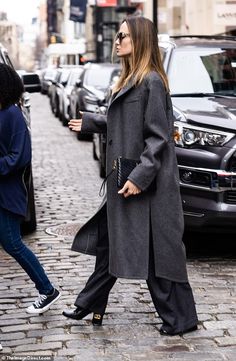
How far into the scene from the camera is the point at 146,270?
16.3 ft

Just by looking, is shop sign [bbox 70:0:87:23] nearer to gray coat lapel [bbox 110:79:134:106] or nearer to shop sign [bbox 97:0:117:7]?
shop sign [bbox 97:0:117:7]

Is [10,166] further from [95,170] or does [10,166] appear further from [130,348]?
[95,170]

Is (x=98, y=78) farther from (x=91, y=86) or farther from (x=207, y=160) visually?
(x=207, y=160)

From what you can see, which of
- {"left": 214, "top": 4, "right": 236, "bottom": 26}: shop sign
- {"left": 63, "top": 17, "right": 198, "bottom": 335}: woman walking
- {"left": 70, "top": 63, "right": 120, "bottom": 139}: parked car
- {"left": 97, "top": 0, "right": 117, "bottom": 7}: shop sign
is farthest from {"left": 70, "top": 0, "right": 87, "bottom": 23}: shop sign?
{"left": 63, "top": 17, "right": 198, "bottom": 335}: woman walking

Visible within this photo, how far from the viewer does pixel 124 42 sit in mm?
4996

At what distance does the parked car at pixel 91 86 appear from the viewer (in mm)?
18453

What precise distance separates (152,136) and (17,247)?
1222mm

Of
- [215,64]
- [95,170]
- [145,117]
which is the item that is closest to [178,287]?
[145,117]

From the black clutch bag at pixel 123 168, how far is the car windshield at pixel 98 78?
14237mm

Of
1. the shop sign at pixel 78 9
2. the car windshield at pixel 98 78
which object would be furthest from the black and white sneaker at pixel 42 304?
the shop sign at pixel 78 9

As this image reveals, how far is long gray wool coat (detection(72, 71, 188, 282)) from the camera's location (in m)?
4.89

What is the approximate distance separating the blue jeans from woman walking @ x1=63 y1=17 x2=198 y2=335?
2.17 feet

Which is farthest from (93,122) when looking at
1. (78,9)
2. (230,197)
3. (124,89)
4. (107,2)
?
(78,9)

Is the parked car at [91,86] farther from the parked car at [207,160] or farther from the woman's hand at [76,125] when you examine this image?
the woman's hand at [76,125]
